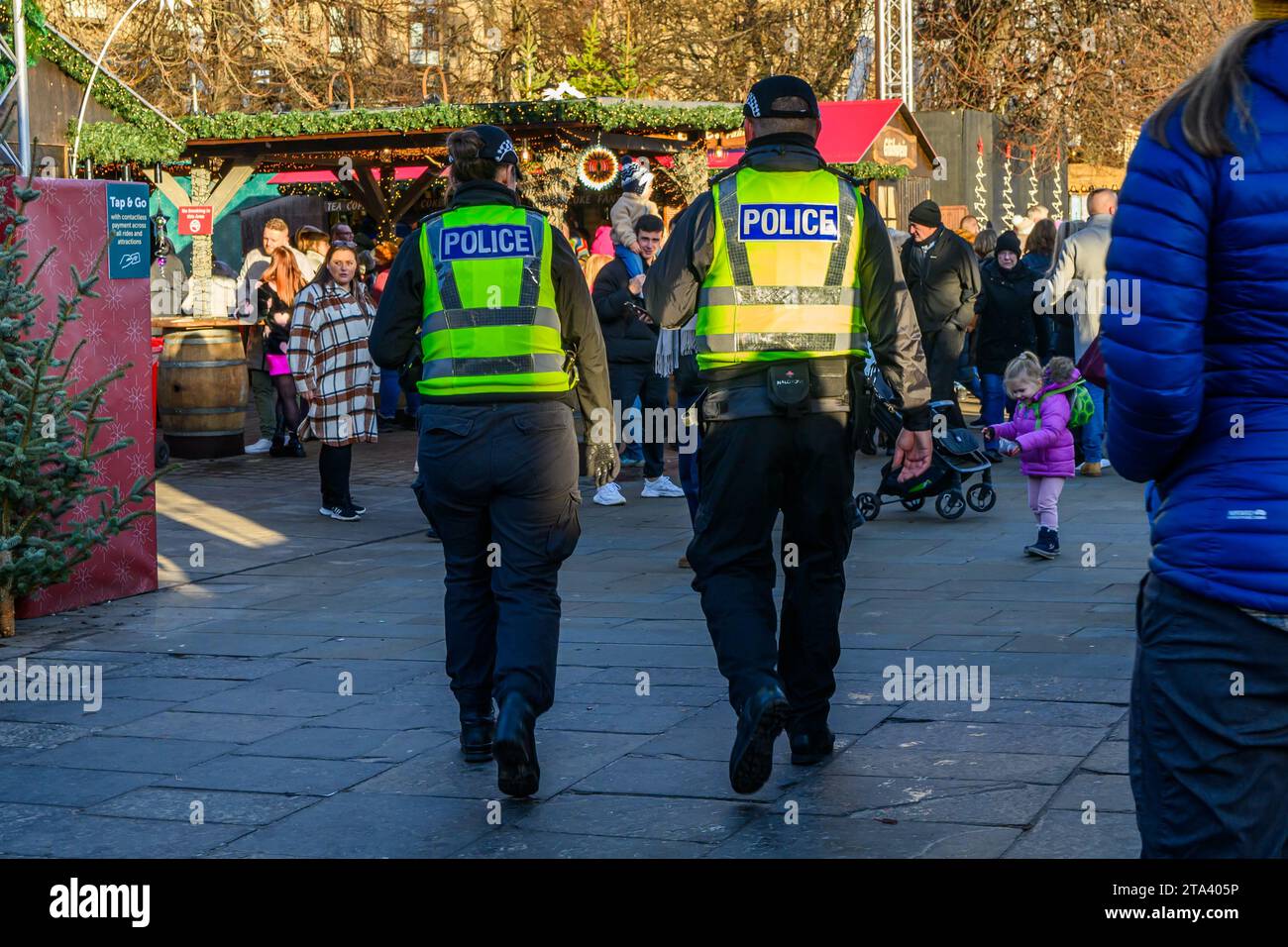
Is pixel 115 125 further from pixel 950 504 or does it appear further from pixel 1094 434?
pixel 950 504

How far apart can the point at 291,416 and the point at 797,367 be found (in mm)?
9979

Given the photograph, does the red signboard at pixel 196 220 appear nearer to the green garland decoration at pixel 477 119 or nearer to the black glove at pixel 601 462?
the green garland decoration at pixel 477 119

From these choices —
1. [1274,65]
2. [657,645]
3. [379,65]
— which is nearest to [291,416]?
[657,645]

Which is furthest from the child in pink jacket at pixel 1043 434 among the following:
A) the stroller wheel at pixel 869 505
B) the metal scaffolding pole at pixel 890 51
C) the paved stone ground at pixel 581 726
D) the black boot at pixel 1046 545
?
the metal scaffolding pole at pixel 890 51

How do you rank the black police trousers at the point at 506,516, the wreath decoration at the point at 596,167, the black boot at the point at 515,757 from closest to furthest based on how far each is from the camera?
the black boot at the point at 515,757, the black police trousers at the point at 506,516, the wreath decoration at the point at 596,167

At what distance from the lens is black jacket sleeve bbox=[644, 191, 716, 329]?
16.8ft

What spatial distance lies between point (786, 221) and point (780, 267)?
5.3 inches

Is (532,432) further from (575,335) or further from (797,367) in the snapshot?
(797,367)

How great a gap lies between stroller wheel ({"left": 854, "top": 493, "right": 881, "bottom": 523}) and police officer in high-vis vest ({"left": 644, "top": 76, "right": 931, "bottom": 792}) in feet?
18.6

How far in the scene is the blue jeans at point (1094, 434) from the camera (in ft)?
42.0

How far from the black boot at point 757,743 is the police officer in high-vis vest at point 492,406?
730 millimetres

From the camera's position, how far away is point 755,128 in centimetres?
519

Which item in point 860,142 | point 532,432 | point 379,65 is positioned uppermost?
point 379,65
